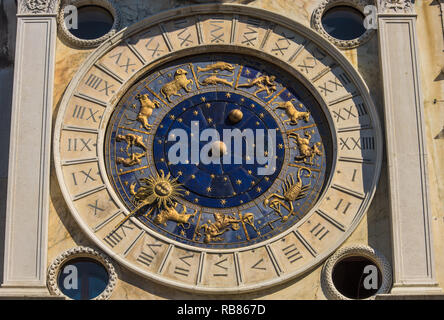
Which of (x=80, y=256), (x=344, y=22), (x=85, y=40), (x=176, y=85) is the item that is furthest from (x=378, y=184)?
(x=85, y=40)

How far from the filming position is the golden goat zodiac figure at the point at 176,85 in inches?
699

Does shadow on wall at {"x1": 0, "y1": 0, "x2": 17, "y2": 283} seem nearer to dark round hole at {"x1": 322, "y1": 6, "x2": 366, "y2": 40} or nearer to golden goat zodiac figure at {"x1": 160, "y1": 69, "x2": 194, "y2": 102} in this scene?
golden goat zodiac figure at {"x1": 160, "y1": 69, "x2": 194, "y2": 102}

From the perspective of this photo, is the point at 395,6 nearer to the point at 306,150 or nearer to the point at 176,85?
the point at 306,150

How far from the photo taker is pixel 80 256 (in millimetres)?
16906

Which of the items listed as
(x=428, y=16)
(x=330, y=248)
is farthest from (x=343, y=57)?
(x=330, y=248)

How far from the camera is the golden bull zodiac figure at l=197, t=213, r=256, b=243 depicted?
17.0 meters

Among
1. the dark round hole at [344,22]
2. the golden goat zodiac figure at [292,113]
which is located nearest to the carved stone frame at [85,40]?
the golden goat zodiac figure at [292,113]

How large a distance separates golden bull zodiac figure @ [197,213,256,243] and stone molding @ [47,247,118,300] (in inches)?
47.6

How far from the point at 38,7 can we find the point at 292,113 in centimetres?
363

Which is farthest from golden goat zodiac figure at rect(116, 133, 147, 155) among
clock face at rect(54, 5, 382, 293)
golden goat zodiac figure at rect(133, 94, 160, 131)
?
golden goat zodiac figure at rect(133, 94, 160, 131)

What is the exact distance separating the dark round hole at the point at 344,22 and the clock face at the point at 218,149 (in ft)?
1.43

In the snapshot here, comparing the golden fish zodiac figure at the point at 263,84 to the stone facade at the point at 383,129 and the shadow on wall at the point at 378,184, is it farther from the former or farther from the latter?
the shadow on wall at the point at 378,184

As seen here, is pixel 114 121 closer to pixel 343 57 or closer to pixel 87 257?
pixel 87 257
